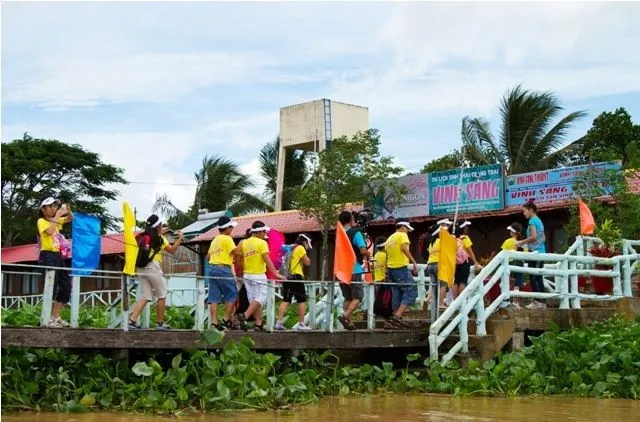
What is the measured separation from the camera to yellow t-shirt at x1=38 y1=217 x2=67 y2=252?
10.2 metres

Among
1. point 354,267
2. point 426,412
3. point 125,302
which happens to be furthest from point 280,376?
point 125,302

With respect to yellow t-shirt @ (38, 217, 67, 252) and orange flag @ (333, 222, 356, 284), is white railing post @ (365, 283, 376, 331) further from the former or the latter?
yellow t-shirt @ (38, 217, 67, 252)

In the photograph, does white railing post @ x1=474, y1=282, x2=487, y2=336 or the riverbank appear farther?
white railing post @ x1=474, y1=282, x2=487, y2=336

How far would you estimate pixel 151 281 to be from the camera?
1070 cm

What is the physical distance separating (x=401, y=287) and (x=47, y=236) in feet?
16.1

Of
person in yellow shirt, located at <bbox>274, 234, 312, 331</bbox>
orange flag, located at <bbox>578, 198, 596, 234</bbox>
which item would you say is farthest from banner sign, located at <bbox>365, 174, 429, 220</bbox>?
person in yellow shirt, located at <bbox>274, 234, 312, 331</bbox>

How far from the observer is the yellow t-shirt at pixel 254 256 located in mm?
11555

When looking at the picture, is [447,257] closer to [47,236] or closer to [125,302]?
[125,302]

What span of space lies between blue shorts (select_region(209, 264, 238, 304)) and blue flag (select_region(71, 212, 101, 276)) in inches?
64.9

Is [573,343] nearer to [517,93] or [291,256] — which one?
[291,256]

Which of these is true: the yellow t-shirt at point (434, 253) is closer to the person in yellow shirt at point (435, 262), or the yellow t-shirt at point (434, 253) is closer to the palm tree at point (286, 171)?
the person in yellow shirt at point (435, 262)

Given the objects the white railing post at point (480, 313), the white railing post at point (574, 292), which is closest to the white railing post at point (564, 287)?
the white railing post at point (574, 292)

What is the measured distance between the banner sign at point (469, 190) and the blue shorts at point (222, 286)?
12613mm

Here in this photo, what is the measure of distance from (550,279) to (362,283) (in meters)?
5.68
